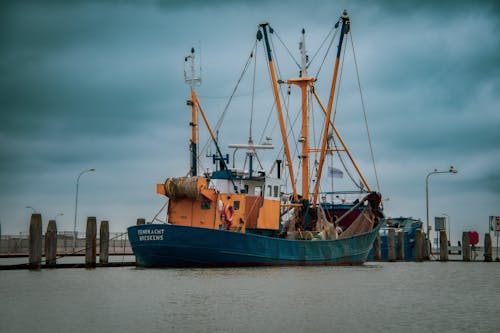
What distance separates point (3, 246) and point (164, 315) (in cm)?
4704

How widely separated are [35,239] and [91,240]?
3.48m

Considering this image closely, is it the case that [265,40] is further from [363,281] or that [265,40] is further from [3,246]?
[3,246]

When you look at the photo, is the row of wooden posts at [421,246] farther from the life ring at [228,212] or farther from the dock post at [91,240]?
the dock post at [91,240]

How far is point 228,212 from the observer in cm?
3531

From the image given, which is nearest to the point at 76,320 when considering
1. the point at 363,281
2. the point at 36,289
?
the point at 36,289

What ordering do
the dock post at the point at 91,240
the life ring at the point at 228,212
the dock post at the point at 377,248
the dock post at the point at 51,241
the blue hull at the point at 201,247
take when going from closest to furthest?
the dock post at the point at 51,241
the blue hull at the point at 201,247
the dock post at the point at 91,240
the life ring at the point at 228,212
the dock post at the point at 377,248

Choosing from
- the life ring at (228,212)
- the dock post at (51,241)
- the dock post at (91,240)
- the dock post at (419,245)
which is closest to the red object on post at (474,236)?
the dock post at (419,245)

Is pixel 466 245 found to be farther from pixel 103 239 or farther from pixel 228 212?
pixel 103 239

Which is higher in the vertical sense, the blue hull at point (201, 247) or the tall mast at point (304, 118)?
the tall mast at point (304, 118)

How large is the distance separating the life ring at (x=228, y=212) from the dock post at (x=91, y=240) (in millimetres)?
6468

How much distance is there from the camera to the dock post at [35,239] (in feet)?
100

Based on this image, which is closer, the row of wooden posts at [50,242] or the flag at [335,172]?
the row of wooden posts at [50,242]

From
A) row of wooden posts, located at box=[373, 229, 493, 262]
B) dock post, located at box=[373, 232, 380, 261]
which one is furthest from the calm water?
dock post, located at box=[373, 232, 380, 261]

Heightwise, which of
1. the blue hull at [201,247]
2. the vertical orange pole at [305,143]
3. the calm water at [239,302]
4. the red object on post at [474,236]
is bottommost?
the calm water at [239,302]
